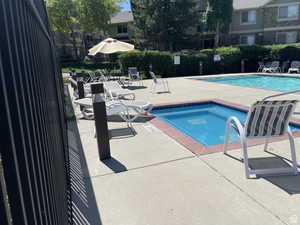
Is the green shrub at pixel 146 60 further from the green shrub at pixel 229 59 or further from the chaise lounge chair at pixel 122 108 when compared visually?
the chaise lounge chair at pixel 122 108

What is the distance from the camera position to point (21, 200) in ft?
2.41

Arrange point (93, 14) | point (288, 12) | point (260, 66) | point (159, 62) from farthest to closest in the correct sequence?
point (93, 14)
point (288, 12)
point (260, 66)
point (159, 62)

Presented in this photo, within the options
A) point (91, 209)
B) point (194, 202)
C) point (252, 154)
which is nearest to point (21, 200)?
point (91, 209)

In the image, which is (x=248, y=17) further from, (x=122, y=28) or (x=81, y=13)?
(x=81, y=13)

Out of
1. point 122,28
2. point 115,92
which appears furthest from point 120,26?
point 115,92

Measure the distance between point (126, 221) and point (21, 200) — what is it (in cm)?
203

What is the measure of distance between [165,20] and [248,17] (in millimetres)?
10707

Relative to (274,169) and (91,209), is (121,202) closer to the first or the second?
(91,209)

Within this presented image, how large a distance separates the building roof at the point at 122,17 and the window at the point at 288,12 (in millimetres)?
22060

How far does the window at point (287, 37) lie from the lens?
2705cm

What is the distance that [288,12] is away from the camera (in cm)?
2688

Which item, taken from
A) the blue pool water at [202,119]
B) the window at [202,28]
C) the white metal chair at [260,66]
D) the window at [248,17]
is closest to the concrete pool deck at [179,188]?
the blue pool water at [202,119]

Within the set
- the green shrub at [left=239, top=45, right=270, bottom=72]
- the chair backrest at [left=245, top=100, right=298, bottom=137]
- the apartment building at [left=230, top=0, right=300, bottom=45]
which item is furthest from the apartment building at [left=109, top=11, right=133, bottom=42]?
the chair backrest at [left=245, top=100, right=298, bottom=137]

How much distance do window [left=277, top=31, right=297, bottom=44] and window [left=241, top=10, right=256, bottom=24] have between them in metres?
3.65
